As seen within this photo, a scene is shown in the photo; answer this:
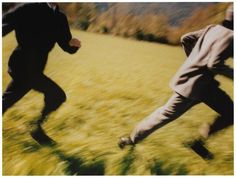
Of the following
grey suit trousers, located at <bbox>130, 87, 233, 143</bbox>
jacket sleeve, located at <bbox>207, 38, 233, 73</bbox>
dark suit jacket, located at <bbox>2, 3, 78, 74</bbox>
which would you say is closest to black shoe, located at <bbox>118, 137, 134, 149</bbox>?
grey suit trousers, located at <bbox>130, 87, 233, 143</bbox>

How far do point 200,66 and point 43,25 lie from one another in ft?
5.37

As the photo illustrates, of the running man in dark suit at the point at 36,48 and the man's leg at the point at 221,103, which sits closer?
the man's leg at the point at 221,103

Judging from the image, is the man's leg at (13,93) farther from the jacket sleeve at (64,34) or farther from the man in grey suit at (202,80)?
the man in grey suit at (202,80)

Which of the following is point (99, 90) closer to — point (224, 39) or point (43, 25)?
point (43, 25)

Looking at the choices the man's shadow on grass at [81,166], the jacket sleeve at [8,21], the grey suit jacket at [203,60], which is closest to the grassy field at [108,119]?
the man's shadow on grass at [81,166]

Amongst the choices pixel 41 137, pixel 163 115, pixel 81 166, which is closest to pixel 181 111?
pixel 163 115

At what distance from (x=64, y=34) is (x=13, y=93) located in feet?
2.63

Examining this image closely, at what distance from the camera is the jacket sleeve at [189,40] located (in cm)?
443

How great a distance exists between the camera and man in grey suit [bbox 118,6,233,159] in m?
4.20

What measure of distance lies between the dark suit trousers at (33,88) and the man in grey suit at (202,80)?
38.5 inches

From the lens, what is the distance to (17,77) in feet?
14.9

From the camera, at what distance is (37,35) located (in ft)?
14.7

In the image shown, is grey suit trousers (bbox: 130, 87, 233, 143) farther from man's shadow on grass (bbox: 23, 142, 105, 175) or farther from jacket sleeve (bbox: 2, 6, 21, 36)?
jacket sleeve (bbox: 2, 6, 21, 36)

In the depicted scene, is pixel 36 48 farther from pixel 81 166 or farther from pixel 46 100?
pixel 81 166
